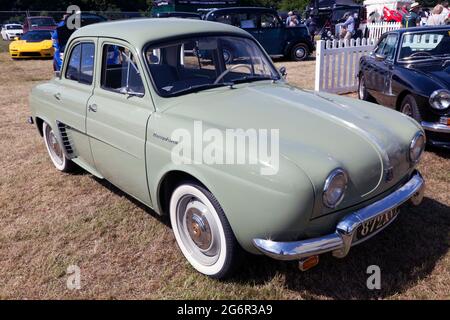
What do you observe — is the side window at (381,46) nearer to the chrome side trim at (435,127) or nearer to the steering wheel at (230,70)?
the chrome side trim at (435,127)

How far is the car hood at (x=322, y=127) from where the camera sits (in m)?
2.37

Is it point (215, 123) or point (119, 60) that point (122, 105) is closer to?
point (119, 60)

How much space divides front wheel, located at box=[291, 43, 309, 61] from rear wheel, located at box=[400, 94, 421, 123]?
32.8ft

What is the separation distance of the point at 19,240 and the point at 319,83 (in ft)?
20.8

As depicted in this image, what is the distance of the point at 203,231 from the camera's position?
2.72 metres

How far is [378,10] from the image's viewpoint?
23.9 meters

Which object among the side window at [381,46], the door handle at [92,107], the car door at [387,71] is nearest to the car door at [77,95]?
the door handle at [92,107]

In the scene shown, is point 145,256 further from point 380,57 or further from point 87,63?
point 380,57

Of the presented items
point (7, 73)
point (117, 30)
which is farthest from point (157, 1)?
point (117, 30)

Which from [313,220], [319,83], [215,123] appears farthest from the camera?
[319,83]

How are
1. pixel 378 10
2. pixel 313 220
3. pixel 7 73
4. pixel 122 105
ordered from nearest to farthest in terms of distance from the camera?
pixel 313 220
pixel 122 105
pixel 7 73
pixel 378 10

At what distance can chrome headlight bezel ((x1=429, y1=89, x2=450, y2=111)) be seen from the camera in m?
4.57

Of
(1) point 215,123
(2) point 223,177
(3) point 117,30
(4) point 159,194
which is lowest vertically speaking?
(4) point 159,194

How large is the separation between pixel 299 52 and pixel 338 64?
6.85 metres
